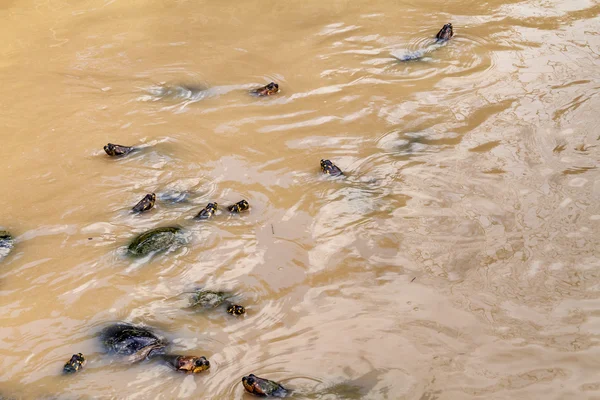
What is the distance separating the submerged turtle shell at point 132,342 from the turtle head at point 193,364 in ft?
1.03

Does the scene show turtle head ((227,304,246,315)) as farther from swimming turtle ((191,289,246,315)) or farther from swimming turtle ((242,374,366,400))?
swimming turtle ((242,374,366,400))

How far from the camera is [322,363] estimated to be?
536 cm

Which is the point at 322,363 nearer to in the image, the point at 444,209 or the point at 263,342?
the point at 263,342

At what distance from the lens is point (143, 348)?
18.0 ft

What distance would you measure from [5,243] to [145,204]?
1.40 m

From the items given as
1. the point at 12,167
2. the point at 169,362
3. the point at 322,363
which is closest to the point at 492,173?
the point at 322,363

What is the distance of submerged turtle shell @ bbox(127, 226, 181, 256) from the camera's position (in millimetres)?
6406

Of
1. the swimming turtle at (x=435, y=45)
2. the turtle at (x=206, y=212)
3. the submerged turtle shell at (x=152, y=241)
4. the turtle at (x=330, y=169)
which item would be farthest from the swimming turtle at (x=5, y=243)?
the swimming turtle at (x=435, y=45)

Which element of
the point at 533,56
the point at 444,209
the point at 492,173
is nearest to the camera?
Answer: the point at 444,209

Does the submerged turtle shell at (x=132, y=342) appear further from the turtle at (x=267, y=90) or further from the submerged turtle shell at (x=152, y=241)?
the turtle at (x=267, y=90)

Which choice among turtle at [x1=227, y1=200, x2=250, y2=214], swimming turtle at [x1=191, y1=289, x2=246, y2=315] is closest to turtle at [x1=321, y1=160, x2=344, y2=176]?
turtle at [x1=227, y1=200, x2=250, y2=214]

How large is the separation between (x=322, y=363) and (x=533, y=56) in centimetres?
599

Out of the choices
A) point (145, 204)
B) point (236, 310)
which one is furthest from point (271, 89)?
point (236, 310)

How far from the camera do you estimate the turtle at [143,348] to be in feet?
17.4
